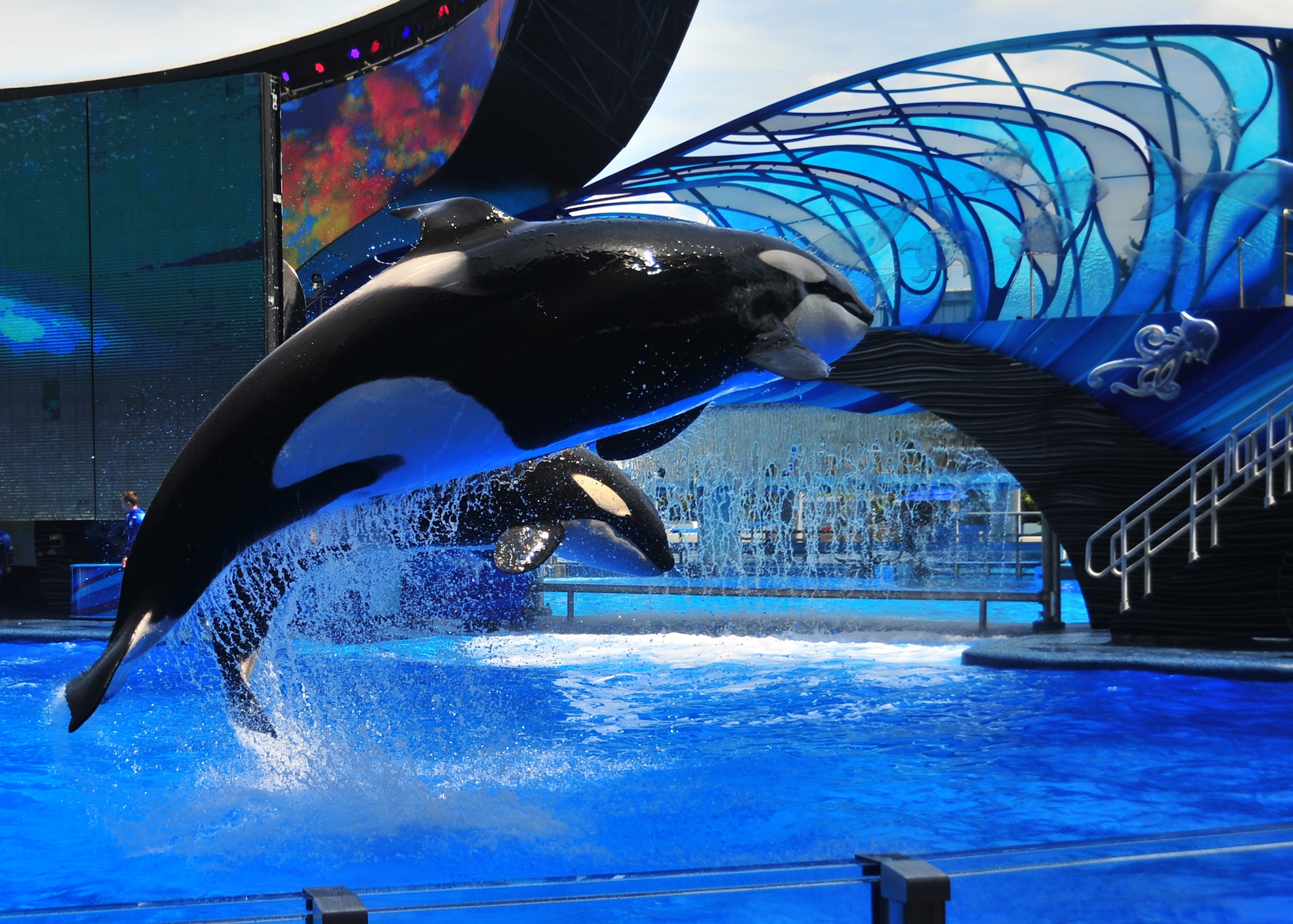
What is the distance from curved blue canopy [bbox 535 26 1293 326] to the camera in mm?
11609

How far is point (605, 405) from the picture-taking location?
3596 millimetres

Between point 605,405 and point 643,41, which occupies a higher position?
point 643,41

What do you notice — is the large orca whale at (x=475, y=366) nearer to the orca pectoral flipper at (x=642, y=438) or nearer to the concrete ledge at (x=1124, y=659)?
the orca pectoral flipper at (x=642, y=438)

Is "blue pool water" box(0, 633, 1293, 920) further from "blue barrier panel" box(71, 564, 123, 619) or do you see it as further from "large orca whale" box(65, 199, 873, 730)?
"blue barrier panel" box(71, 564, 123, 619)

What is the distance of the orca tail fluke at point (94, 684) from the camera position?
3650 millimetres

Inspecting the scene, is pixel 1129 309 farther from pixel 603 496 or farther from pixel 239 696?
pixel 239 696

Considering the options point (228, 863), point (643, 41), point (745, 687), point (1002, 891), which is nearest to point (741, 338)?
point (1002, 891)

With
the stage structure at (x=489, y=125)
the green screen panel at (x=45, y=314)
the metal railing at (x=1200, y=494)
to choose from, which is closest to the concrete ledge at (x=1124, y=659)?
the metal railing at (x=1200, y=494)

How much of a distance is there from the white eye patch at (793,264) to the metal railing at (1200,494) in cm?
774

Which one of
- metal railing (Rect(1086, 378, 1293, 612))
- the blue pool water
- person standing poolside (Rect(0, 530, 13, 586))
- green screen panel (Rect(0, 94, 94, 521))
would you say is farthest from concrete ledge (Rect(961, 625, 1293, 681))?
person standing poolside (Rect(0, 530, 13, 586))

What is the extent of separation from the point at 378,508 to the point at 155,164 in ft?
25.8

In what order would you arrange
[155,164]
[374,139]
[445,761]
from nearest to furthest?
[445,761] → [155,164] → [374,139]

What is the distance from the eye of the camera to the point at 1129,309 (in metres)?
12.2

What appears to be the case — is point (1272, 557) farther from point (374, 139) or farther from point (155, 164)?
point (374, 139)
